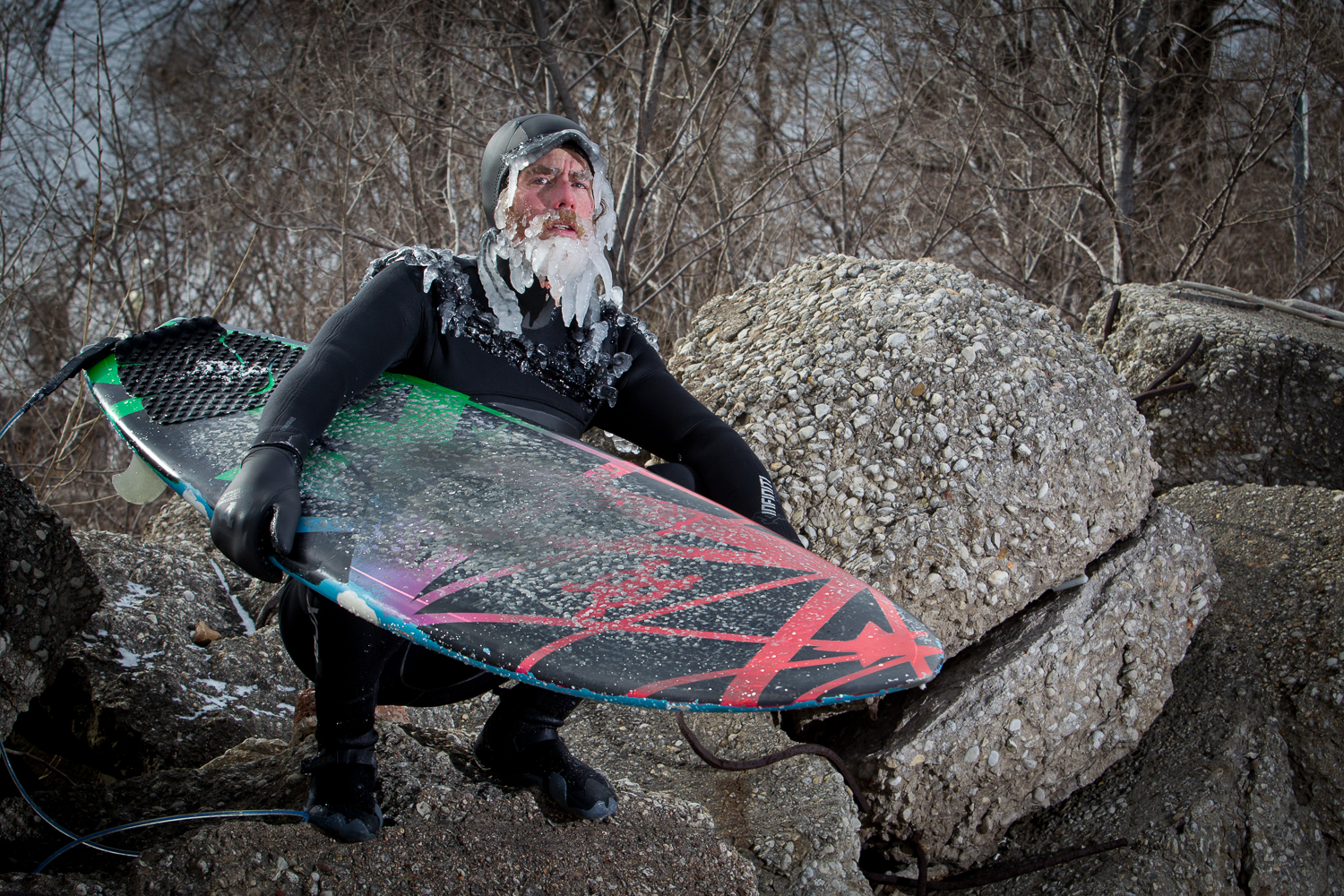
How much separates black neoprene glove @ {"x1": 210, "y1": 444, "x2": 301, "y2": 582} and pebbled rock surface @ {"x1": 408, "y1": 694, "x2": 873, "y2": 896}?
25.1 inches

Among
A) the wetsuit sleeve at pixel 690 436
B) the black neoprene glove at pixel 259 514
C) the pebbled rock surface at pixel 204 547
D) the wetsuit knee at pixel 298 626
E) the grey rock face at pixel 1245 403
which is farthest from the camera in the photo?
the grey rock face at pixel 1245 403

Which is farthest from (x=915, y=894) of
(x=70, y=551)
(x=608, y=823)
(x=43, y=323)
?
(x=43, y=323)

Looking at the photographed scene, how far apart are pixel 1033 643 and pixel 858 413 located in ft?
2.04

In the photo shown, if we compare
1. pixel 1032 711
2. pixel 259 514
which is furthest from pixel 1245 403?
pixel 259 514

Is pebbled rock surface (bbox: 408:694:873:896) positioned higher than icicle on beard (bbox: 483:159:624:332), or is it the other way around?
icicle on beard (bbox: 483:159:624:332)

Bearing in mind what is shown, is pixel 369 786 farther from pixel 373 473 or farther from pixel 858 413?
pixel 858 413

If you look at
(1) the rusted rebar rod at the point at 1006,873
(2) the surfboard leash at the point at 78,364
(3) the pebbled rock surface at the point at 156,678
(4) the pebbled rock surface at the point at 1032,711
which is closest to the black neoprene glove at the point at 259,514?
(2) the surfboard leash at the point at 78,364

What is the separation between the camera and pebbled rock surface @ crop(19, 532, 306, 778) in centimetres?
190

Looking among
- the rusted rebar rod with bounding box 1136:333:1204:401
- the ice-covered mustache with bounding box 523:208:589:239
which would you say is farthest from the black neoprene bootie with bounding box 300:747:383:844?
the rusted rebar rod with bounding box 1136:333:1204:401

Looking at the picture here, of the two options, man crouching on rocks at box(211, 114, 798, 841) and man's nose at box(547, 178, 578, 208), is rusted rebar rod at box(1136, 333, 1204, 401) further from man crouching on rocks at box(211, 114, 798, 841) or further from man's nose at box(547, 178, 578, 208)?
man's nose at box(547, 178, 578, 208)

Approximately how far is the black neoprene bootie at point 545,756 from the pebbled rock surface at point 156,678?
788 mm

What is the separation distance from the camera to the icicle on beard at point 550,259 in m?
1.57

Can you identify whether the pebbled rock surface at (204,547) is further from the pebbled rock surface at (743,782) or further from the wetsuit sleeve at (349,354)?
the wetsuit sleeve at (349,354)

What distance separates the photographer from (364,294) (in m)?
1.51
